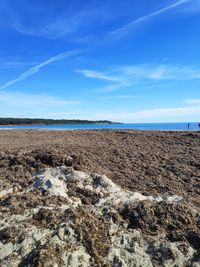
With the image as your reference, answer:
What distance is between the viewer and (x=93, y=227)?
→ 747 cm

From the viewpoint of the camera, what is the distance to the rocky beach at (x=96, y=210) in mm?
6801

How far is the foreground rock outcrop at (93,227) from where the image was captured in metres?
6.72

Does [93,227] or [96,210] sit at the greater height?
[96,210]

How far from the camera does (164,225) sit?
7.70 metres

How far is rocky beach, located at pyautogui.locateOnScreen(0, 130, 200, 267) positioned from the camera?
6.80 meters

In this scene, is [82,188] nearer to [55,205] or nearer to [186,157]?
[55,205]

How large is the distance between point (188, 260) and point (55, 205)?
338 centimetres

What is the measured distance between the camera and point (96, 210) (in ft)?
26.7

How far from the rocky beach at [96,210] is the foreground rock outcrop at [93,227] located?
0.02 metres

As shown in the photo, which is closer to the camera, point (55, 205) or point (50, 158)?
point (55, 205)

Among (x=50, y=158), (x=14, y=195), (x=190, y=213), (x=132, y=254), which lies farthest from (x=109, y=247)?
(x=50, y=158)

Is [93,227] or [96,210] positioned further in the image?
[96,210]

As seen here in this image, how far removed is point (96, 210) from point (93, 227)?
0.70 m

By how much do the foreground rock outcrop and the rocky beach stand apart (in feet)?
0.07
